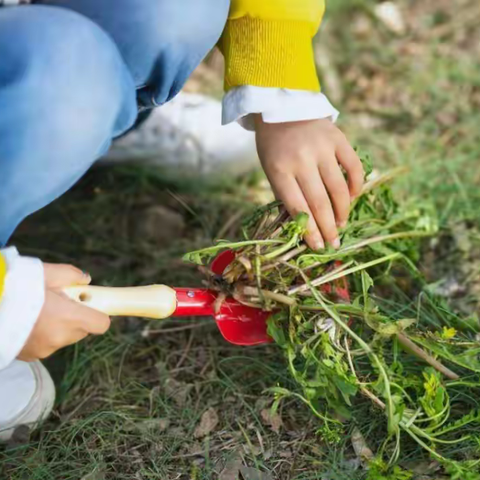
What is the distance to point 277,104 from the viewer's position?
1111 mm

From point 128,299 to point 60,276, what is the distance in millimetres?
112

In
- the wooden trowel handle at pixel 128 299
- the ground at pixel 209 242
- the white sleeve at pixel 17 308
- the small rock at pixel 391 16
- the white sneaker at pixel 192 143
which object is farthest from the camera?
the small rock at pixel 391 16

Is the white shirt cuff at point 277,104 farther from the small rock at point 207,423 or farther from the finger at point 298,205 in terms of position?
the small rock at point 207,423

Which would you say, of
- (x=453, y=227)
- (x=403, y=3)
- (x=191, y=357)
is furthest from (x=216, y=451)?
(x=403, y=3)

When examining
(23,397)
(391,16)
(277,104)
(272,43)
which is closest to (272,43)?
(272,43)

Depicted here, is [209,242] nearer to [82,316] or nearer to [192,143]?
[192,143]

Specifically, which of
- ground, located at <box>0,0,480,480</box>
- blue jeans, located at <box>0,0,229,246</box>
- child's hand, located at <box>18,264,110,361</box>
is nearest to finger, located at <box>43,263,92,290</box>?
child's hand, located at <box>18,264,110,361</box>

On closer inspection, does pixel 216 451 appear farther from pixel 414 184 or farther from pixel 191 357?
pixel 414 184

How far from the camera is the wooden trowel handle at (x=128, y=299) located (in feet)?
3.27

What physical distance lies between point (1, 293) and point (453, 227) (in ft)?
3.13

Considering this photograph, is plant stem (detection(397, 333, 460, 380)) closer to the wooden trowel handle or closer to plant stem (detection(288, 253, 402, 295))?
plant stem (detection(288, 253, 402, 295))

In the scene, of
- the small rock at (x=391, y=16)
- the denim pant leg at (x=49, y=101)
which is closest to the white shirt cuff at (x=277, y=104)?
the denim pant leg at (x=49, y=101)

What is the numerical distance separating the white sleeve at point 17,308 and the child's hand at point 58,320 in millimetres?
21

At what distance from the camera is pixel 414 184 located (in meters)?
1.60
